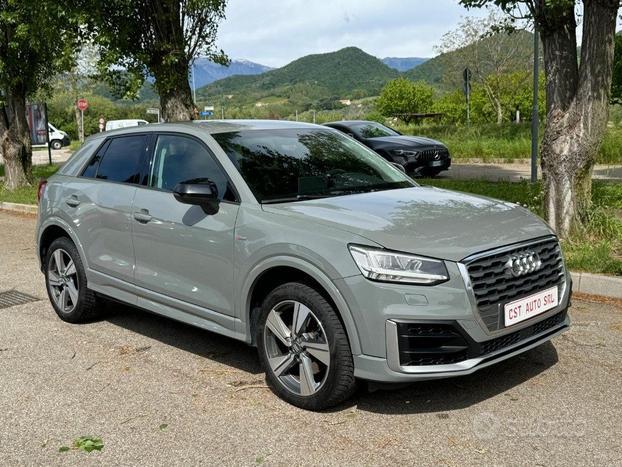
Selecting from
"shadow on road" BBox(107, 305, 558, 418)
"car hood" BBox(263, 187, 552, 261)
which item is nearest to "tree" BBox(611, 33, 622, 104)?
"shadow on road" BBox(107, 305, 558, 418)

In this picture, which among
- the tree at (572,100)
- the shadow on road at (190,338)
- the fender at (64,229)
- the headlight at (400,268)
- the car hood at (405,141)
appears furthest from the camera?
the car hood at (405,141)

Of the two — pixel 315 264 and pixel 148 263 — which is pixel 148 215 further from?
pixel 315 264

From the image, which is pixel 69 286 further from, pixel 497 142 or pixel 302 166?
pixel 497 142

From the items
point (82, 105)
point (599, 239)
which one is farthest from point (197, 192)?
point (82, 105)

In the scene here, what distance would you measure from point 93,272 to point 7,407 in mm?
1616

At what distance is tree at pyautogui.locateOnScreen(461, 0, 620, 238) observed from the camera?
7.59 metres

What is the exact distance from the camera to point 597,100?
7.65 m

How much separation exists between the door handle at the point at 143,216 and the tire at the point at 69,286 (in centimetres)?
100

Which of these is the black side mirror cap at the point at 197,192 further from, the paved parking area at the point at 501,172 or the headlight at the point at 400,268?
the paved parking area at the point at 501,172

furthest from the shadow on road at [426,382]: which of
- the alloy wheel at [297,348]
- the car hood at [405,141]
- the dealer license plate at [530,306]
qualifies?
the car hood at [405,141]

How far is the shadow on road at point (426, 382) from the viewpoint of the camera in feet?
13.6

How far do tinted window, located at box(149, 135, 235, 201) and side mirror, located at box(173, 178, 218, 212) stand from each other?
60mm

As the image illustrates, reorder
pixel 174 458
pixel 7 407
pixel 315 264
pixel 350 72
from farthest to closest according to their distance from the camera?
pixel 350 72 → pixel 7 407 → pixel 315 264 → pixel 174 458

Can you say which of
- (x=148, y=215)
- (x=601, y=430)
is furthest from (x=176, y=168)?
(x=601, y=430)
